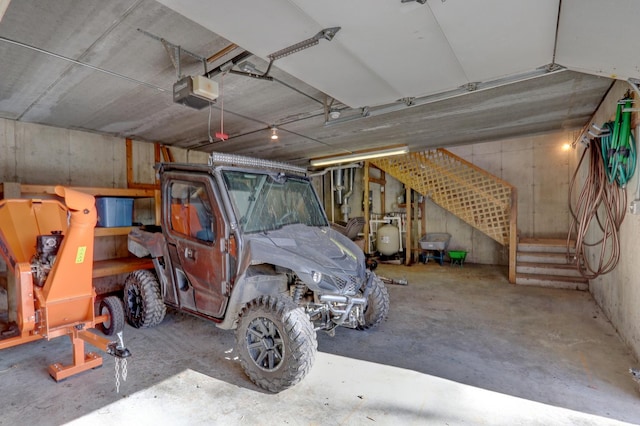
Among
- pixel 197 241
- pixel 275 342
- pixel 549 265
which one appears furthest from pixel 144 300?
pixel 549 265

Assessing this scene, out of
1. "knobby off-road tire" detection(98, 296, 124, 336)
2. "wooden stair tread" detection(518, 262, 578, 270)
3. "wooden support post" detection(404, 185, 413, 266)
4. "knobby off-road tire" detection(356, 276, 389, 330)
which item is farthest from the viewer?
"wooden support post" detection(404, 185, 413, 266)

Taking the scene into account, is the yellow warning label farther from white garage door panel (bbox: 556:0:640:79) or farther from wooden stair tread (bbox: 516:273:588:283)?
wooden stair tread (bbox: 516:273:588:283)

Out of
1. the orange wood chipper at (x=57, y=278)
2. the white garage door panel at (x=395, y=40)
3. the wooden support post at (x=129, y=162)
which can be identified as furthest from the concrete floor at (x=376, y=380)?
the wooden support post at (x=129, y=162)

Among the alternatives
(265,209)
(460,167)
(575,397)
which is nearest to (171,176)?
(265,209)

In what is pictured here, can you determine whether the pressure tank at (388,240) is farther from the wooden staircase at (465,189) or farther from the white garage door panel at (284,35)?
the white garage door panel at (284,35)

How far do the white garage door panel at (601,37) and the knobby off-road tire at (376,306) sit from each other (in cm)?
259

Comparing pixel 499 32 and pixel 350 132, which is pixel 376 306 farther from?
pixel 350 132

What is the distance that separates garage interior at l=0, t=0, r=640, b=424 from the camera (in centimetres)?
188

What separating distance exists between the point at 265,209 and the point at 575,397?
9.61ft

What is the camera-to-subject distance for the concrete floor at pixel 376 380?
2047mm

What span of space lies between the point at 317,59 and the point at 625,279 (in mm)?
3742

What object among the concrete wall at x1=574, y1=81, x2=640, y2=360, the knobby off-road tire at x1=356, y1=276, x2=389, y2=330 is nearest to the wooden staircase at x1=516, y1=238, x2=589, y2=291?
the concrete wall at x1=574, y1=81, x2=640, y2=360

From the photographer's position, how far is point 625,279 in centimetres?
305

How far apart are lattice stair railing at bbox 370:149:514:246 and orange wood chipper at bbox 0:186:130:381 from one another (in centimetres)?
647
